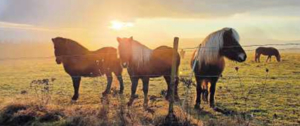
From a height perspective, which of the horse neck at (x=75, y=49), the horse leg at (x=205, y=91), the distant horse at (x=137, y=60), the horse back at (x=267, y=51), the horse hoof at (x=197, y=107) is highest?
the horse back at (x=267, y=51)

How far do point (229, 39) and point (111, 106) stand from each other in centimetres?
355

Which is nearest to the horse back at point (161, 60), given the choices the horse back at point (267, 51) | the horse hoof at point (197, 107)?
the horse hoof at point (197, 107)

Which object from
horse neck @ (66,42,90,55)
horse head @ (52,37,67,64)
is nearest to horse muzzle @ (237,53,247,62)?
horse neck @ (66,42,90,55)

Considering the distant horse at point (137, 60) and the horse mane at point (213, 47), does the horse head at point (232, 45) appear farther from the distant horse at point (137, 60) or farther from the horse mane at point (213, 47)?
the distant horse at point (137, 60)

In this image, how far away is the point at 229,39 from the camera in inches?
302

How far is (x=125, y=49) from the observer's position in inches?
336

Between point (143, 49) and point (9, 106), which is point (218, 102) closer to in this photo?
point (143, 49)

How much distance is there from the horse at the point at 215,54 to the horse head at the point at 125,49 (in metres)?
1.91

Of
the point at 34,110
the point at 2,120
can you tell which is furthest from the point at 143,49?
the point at 2,120

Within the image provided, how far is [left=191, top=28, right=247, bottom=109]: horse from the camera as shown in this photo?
766 cm

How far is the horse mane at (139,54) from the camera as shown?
845 cm

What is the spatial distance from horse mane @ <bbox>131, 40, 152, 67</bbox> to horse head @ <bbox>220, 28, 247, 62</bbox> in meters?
2.20

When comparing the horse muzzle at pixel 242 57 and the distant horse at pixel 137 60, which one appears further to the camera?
the distant horse at pixel 137 60

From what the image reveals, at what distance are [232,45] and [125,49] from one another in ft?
9.91
